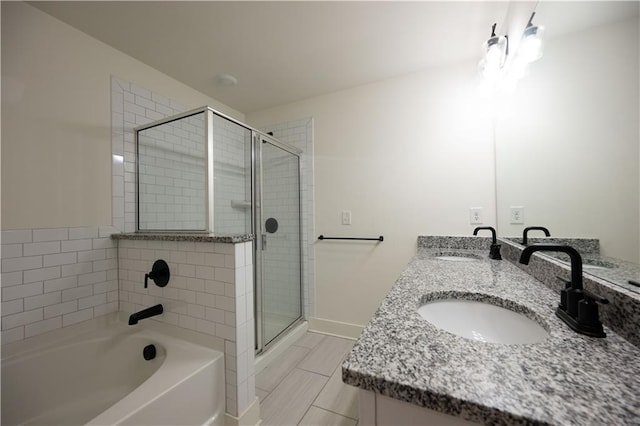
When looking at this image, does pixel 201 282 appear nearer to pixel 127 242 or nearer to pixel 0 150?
pixel 127 242

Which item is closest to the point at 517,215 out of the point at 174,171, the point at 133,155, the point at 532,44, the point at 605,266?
the point at 605,266

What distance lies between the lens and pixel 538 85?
115cm

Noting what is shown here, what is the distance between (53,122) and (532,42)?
2.62m

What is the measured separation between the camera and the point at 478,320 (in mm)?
817

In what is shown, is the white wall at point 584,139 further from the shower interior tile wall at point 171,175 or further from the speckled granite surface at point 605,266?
the shower interior tile wall at point 171,175

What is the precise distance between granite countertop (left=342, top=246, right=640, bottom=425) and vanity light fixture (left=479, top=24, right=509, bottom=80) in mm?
1605

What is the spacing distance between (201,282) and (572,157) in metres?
1.77

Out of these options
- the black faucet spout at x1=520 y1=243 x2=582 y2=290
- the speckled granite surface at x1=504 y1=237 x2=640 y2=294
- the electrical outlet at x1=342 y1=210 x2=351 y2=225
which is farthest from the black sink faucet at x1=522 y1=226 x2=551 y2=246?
the electrical outlet at x1=342 y1=210 x2=351 y2=225

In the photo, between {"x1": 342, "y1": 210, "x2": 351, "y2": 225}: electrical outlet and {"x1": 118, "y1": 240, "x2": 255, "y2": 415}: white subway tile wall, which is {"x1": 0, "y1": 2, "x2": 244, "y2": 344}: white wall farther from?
{"x1": 342, "y1": 210, "x2": 351, "y2": 225}: electrical outlet

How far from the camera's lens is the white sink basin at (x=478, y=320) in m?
0.73

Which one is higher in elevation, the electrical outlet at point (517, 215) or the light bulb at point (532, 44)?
the light bulb at point (532, 44)

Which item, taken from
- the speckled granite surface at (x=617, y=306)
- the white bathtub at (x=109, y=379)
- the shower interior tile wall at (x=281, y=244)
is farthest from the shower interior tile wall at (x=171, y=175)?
the speckled granite surface at (x=617, y=306)

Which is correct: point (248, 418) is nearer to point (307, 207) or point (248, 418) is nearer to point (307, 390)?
point (307, 390)

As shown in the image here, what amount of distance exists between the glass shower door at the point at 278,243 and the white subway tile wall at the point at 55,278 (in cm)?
101
